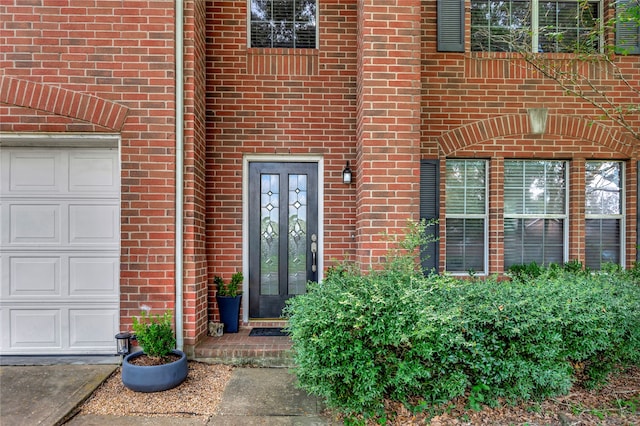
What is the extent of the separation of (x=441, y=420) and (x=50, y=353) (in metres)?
4.01

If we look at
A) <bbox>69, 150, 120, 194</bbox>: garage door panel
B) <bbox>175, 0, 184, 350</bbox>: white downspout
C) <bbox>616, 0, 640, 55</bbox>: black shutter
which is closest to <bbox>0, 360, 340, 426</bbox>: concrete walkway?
<bbox>175, 0, 184, 350</bbox>: white downspout

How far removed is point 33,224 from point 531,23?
639 cm

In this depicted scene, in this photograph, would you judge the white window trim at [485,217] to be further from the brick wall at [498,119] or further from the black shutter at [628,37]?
the black shutter at [628,37]

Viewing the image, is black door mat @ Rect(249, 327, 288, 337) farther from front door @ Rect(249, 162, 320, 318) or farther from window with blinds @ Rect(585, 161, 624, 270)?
window with blinds @ Rect(585, 161, 624, 270)

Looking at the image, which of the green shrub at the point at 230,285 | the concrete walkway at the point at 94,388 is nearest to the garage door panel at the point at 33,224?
the concrete walkway at the point at 94,388

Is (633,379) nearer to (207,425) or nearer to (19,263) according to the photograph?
(207,425)

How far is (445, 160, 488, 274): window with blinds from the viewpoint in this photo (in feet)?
15.4

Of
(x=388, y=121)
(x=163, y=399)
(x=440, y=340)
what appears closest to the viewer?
(x=440, y=340)

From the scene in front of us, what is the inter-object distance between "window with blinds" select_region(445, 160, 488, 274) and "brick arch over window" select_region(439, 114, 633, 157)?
276mm

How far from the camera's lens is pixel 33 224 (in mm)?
3996

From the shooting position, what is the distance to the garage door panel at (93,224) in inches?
158

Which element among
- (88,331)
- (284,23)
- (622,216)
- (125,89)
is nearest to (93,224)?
(88,331)

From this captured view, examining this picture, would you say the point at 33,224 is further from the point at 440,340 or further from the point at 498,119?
the point at 498,119

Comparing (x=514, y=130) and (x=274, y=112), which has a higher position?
(x=274, y=112)
